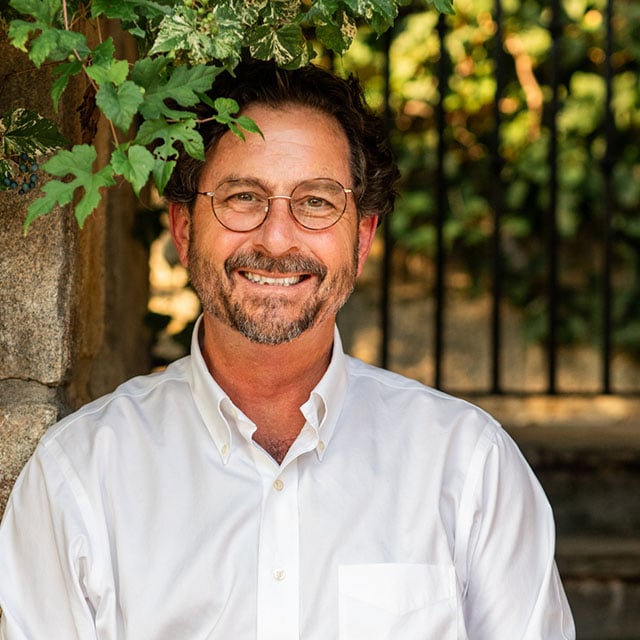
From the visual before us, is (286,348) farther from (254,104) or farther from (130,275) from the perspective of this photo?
(130,275)

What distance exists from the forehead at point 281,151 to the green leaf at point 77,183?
45cm

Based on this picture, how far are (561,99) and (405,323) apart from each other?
1.13 meters

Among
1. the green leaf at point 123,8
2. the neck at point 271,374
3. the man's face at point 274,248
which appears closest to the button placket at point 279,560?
the neck at point 271,374

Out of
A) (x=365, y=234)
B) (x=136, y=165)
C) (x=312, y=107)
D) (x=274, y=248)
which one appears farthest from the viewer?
(x=365, y=234)

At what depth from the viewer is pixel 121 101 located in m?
1.50

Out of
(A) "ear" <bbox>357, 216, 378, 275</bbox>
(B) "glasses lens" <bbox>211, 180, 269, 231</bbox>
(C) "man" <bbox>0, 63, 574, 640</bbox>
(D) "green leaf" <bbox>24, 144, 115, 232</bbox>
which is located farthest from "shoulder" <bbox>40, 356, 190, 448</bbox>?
(D) "green leaf" <bbox>24, 144, 115, 232</bbox>

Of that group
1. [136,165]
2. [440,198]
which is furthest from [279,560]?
[440,198]

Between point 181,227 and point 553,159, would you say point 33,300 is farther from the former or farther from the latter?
point 553,159

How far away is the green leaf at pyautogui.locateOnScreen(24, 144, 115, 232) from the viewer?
1.48 meters

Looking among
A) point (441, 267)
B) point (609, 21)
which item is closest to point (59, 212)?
point (441, 267)

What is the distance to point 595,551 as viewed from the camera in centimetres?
342

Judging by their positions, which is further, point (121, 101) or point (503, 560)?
point (503, 560)

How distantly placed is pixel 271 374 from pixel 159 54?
61 centimetres

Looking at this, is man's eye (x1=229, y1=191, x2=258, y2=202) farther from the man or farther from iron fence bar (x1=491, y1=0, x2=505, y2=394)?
iron fence bar (x1=491, y1=0, x2=505, y2=394)
